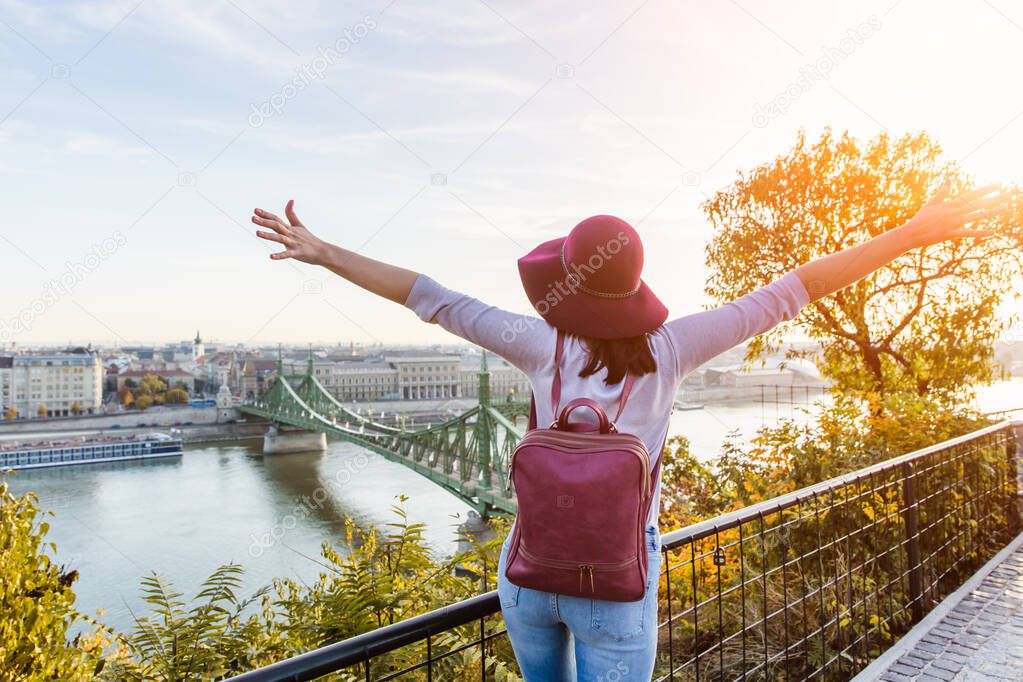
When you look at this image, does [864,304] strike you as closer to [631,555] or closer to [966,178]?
[966,178]

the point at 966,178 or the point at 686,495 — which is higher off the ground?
the point at 966,178

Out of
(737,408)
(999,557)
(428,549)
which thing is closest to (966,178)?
(999,557)

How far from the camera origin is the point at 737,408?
123 ft

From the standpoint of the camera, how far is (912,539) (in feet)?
9.26

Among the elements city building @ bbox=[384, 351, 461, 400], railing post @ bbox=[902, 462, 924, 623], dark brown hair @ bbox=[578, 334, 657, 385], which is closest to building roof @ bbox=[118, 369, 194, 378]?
city building @ bbox=[384, 351, 461, 400]

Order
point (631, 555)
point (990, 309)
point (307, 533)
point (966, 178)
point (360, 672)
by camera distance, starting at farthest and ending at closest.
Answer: point (307, 533) → point (966, 178) → point (990, 309) → point (360, 672) → point (631, 555)

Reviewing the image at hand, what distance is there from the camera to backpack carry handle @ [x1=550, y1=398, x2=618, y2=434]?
100cm

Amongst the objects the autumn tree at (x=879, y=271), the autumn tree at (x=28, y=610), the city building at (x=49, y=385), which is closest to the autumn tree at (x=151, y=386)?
the city building at (x=49, y=385)

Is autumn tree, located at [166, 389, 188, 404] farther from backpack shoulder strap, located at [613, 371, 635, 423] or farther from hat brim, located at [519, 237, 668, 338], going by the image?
backpack shoulder strap, located at [613, 371, 635, 423]

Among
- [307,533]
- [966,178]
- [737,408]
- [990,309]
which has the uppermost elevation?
[966,178]

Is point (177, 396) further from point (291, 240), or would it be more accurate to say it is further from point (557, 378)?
point (557, 378)

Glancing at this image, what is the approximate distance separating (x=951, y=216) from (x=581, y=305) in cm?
85

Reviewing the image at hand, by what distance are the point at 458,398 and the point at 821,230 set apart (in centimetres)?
4283

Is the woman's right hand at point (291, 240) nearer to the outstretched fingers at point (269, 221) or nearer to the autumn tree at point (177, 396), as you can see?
the outstretched fingers at point (269, 221)
